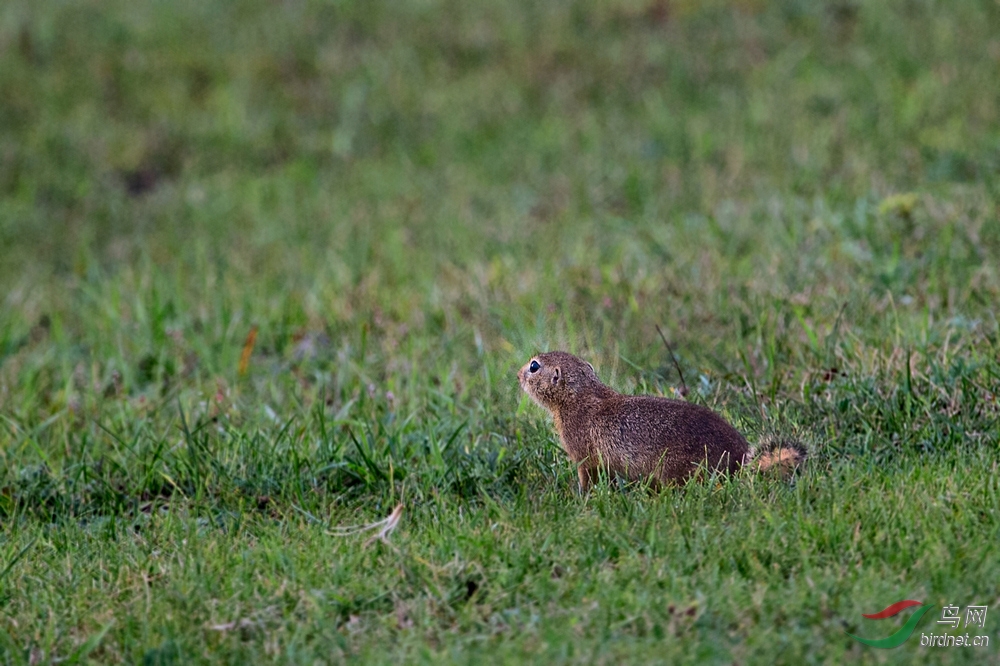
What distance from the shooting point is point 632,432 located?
384 centimetres

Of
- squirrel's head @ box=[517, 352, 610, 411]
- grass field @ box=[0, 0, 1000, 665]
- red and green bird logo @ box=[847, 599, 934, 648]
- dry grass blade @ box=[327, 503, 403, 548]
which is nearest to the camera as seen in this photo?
red and green bird logo @ box=[847, 599, 934, 648]

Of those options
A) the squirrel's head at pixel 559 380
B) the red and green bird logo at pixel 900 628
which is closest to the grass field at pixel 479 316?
the red and green bird logo at pixel 900 628

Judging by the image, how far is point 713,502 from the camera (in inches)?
138

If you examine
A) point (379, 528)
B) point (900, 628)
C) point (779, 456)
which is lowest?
point (379, 528)

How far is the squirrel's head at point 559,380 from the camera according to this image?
13.7 ft

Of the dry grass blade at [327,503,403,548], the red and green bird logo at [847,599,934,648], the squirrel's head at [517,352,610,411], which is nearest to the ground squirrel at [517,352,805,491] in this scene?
the squirrel's head at [517,352,610,411]

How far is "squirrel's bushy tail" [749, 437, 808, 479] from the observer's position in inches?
143

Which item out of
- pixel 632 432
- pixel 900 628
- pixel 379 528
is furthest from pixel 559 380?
pixel 900 628

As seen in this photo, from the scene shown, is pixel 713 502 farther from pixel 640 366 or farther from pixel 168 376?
pixel 168 376

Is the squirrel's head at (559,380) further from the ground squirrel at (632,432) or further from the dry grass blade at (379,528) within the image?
the dry grass blade at (379,528)

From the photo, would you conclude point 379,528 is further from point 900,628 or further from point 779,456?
point 900,628

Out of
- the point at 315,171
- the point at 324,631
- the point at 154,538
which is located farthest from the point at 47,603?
the point at 315,171

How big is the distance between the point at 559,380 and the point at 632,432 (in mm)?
450

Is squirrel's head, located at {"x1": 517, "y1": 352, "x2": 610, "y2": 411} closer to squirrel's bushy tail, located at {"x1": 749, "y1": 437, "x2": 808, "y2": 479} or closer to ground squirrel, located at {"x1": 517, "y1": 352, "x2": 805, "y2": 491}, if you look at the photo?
ground squirrel, located at {"x1": 517, "y1": 352, "x2": 805, "y2": 491}
